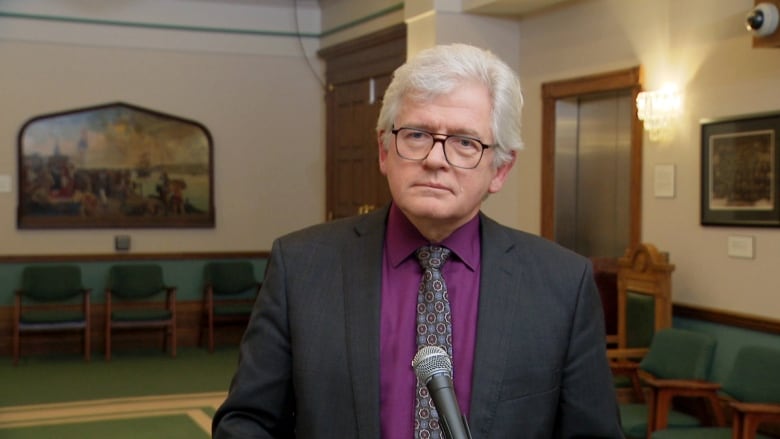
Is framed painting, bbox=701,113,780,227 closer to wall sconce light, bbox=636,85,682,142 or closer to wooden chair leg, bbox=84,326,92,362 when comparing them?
wall sconce light, bbox=636,85,682,142

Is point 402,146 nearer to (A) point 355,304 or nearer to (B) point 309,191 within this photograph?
(A) point 355,304

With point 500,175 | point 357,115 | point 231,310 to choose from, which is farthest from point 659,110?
point 231,310

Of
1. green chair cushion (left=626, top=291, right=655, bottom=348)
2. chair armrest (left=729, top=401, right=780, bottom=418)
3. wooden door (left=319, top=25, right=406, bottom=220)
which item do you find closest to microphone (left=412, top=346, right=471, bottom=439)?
chair armrest (left=729, top=401, right=780, bottom=418)

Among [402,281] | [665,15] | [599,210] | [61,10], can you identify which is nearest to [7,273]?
[61,10]

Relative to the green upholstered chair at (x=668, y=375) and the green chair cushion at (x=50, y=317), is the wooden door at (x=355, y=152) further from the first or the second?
the green upholstered chair at (x=668, y=375)

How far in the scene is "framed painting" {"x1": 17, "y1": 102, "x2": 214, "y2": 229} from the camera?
11.0 metres

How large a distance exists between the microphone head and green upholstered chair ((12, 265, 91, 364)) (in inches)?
373

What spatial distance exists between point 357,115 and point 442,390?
9.92 m

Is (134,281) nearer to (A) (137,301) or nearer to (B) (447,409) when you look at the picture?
(A) (137,301)

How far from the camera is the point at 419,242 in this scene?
2068 millimetres

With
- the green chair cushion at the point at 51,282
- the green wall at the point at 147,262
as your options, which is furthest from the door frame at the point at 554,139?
the green chair cushion at the point at 51,282

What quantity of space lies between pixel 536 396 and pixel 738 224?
16.3ft

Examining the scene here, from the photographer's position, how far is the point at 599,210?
27.3ft

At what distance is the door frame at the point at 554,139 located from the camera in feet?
24.5
